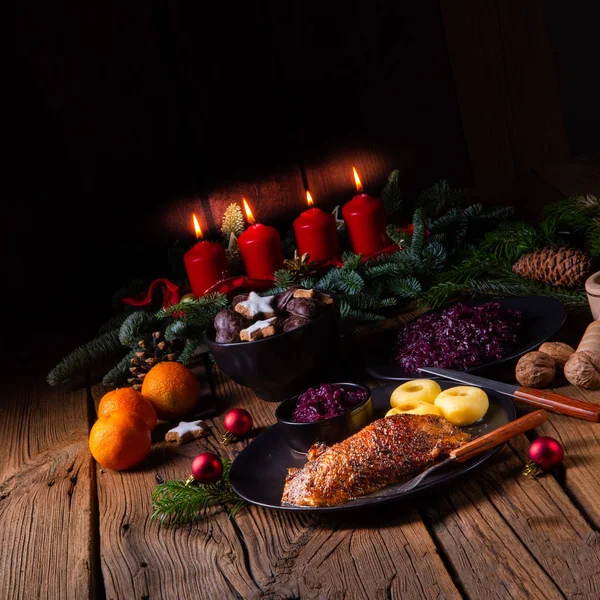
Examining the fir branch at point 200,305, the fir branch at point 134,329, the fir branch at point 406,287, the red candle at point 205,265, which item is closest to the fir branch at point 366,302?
the fir branch at point 406,287

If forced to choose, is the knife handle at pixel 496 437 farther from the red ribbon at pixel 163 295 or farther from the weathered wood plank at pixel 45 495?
the red ribbon at pixel 163 295

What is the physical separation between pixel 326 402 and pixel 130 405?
0.41 metres

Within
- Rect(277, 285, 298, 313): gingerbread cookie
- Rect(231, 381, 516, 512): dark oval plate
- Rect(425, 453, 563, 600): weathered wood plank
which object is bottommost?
Rect(425, 453, 563, 600): weathered wood plank

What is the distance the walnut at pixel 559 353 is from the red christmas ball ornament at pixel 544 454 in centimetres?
29

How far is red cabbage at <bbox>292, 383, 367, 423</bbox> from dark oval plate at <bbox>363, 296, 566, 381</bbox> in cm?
17

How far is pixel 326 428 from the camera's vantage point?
116cm

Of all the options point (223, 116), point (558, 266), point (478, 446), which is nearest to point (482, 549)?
point (478, 446)

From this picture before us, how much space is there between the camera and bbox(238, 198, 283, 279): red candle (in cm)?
203

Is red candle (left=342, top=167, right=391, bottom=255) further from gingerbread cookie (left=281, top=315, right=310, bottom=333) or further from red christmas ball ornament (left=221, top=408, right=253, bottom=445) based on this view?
red christmas ball ornament (left=221, top=408, right=253, bottom=445)

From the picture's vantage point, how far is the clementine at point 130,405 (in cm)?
140

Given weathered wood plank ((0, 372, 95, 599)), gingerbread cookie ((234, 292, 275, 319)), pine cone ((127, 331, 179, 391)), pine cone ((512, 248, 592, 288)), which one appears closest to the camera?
weathered wood plank ((0, 372, 95, 599))

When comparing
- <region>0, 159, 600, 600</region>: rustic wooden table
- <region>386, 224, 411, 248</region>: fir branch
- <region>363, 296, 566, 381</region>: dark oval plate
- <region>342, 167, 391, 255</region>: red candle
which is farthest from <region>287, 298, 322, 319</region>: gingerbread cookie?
<region>342, 167, 391, 255</region>: red candle

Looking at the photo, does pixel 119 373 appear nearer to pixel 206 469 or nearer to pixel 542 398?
pixel 206 469

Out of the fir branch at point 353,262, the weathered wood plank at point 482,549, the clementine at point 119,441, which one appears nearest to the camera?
the weathered wood plank at point 482,549
